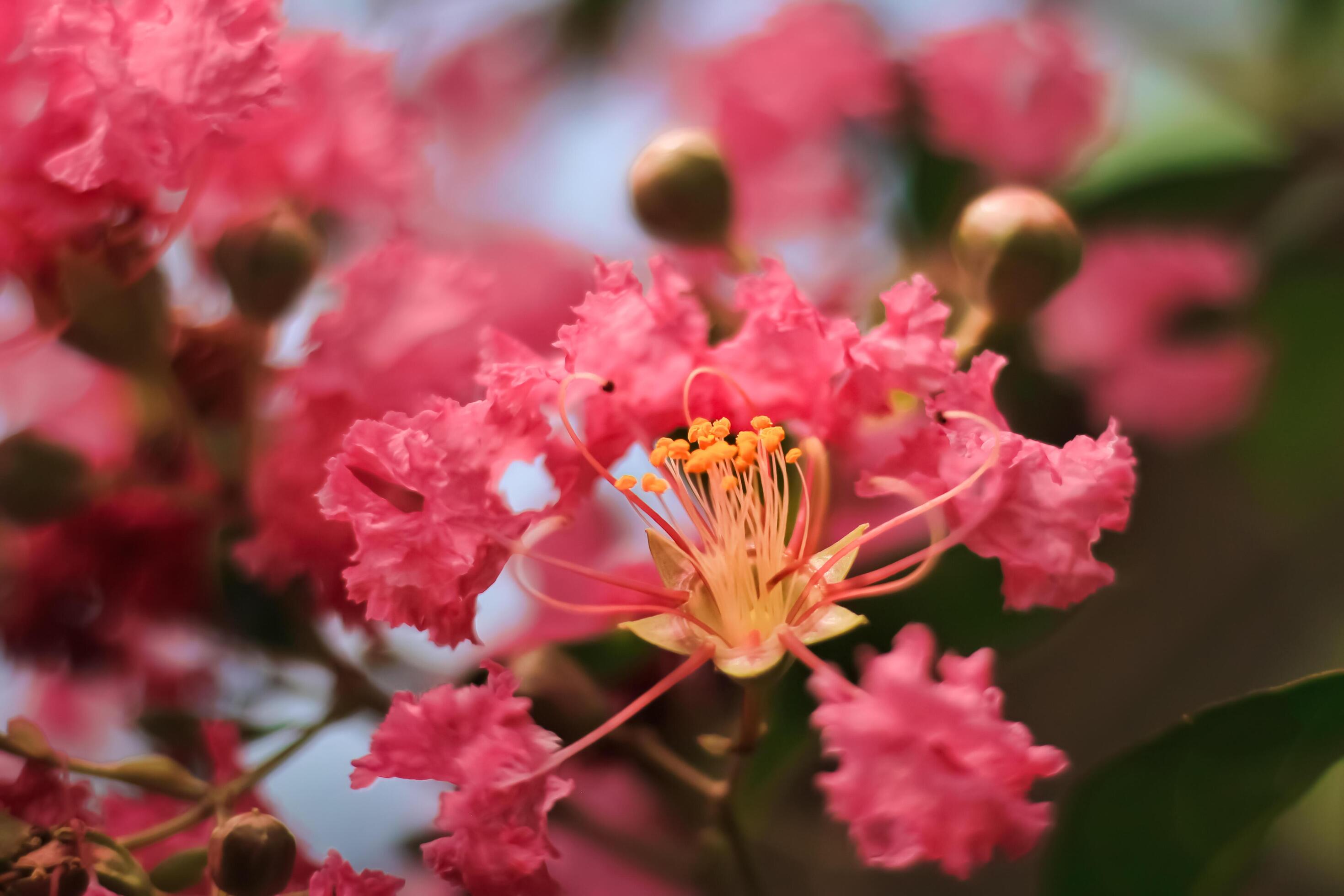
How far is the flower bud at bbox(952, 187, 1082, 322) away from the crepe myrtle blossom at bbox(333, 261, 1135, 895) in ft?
0.57

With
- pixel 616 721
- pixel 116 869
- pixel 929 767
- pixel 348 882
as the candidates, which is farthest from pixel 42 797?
pixel 929 767

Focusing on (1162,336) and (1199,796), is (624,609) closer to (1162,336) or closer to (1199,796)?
(1199,796)

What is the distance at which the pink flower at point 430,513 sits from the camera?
20.5 inches

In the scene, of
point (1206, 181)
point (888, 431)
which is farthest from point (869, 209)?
point (888, 431)

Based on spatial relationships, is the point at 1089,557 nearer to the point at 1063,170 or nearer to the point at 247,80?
the point at 247,80

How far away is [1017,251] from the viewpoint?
709mm

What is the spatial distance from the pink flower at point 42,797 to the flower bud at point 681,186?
1.47ft

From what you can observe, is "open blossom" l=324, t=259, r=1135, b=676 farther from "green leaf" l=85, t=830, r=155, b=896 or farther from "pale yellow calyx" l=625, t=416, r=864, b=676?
"green leaf" l=85, t=830, r=155, b=896

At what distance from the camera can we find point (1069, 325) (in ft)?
3.54

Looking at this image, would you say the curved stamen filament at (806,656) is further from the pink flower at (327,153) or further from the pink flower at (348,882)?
the pink flower at (327,153)

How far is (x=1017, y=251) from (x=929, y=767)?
0.36 m

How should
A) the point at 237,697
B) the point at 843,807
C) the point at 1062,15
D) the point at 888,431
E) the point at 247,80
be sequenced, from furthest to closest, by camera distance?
the point at 1062,15, the point at 237,697, the point at 888,431, the point at 247,80, the point at 843,807

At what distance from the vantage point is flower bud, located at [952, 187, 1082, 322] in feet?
2.33

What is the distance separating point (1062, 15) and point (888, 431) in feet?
2.04
